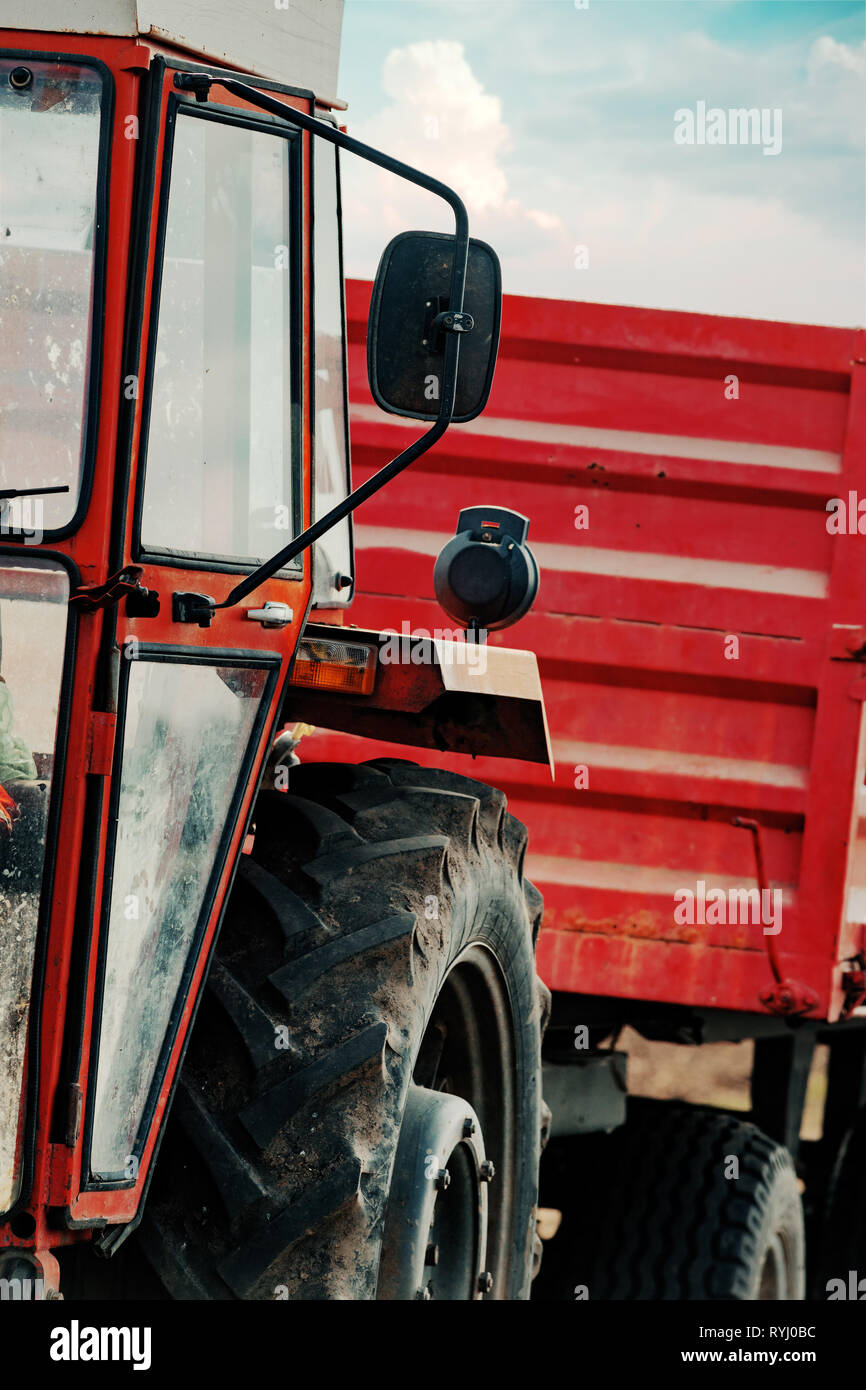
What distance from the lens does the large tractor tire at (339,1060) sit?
2.47 metres

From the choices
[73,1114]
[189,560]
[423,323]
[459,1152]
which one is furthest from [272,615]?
[459,1152]

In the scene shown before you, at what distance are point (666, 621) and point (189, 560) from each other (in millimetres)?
2387

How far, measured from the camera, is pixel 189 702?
2521 mm

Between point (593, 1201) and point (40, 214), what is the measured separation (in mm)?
3401

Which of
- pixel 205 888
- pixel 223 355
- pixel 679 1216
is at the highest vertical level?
pixel 223 355

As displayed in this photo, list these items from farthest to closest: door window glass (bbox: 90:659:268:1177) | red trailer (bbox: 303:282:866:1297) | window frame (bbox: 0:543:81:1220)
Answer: red trailer (bbox: 303:282:866:1297) < door window glass (bbox: 90:659:268:1177) < window frame (bbox: 0:543:81:1220)

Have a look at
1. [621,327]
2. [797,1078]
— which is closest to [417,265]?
[621,327]

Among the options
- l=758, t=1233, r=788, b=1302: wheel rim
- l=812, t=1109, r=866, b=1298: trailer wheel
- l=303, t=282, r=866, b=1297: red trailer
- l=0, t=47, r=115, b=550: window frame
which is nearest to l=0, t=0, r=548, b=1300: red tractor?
l=0, t=47, r=115, b=550: window frame

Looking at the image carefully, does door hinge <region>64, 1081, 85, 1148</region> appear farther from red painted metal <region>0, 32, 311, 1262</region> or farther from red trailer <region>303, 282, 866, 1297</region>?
red trailer <region>303, 282, 866, 1297</region>

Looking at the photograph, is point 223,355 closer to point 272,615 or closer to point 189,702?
point 272,615

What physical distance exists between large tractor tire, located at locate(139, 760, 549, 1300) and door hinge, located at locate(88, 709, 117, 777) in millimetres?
450

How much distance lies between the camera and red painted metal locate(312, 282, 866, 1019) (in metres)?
4.61

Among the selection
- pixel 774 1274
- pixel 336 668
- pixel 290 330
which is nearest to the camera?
pixel 290 330
